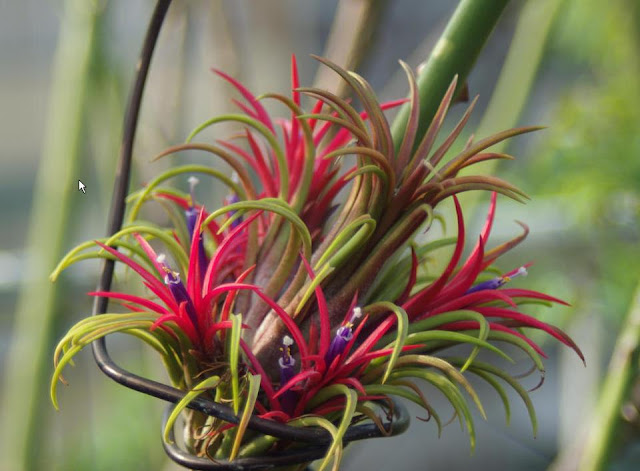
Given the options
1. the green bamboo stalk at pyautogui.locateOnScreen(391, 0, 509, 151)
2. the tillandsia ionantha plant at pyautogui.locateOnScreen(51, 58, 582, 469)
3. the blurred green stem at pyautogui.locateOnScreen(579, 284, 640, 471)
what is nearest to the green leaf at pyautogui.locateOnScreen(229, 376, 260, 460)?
the tillandsia ionantha plant at pyautogui.locateOnScreen(51, 58, 582, 469)

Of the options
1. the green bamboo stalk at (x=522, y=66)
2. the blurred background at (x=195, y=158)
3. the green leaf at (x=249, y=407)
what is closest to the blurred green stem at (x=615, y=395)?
the blurred background at (x=195, y=158)

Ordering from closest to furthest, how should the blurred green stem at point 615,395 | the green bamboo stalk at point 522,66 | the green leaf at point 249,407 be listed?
1. the green leaf at point 249,407
2. the blurred green stem at point 615,395
3. the green bamboo stalk at point 522,66

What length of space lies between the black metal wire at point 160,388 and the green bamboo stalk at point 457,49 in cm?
12

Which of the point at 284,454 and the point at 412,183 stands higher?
the point at 412,183

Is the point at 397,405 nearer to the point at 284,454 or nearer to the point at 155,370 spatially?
the point at 284,454

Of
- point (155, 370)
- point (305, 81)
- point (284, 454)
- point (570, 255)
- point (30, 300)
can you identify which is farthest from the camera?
point (305, 81)

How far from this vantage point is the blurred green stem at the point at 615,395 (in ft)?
1.70

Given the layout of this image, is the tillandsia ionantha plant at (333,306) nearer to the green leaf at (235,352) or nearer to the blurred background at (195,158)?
the green leaf at (235,352)

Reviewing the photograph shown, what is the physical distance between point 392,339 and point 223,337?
6 centimetres

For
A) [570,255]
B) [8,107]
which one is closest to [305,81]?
[8,107]

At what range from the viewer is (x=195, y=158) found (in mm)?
1689

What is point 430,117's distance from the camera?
31 centimetres

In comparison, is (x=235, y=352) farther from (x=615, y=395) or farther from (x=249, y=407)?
(x=615, y=395)

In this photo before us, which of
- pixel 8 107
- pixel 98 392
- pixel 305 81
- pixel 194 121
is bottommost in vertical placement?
pixel 98 392
